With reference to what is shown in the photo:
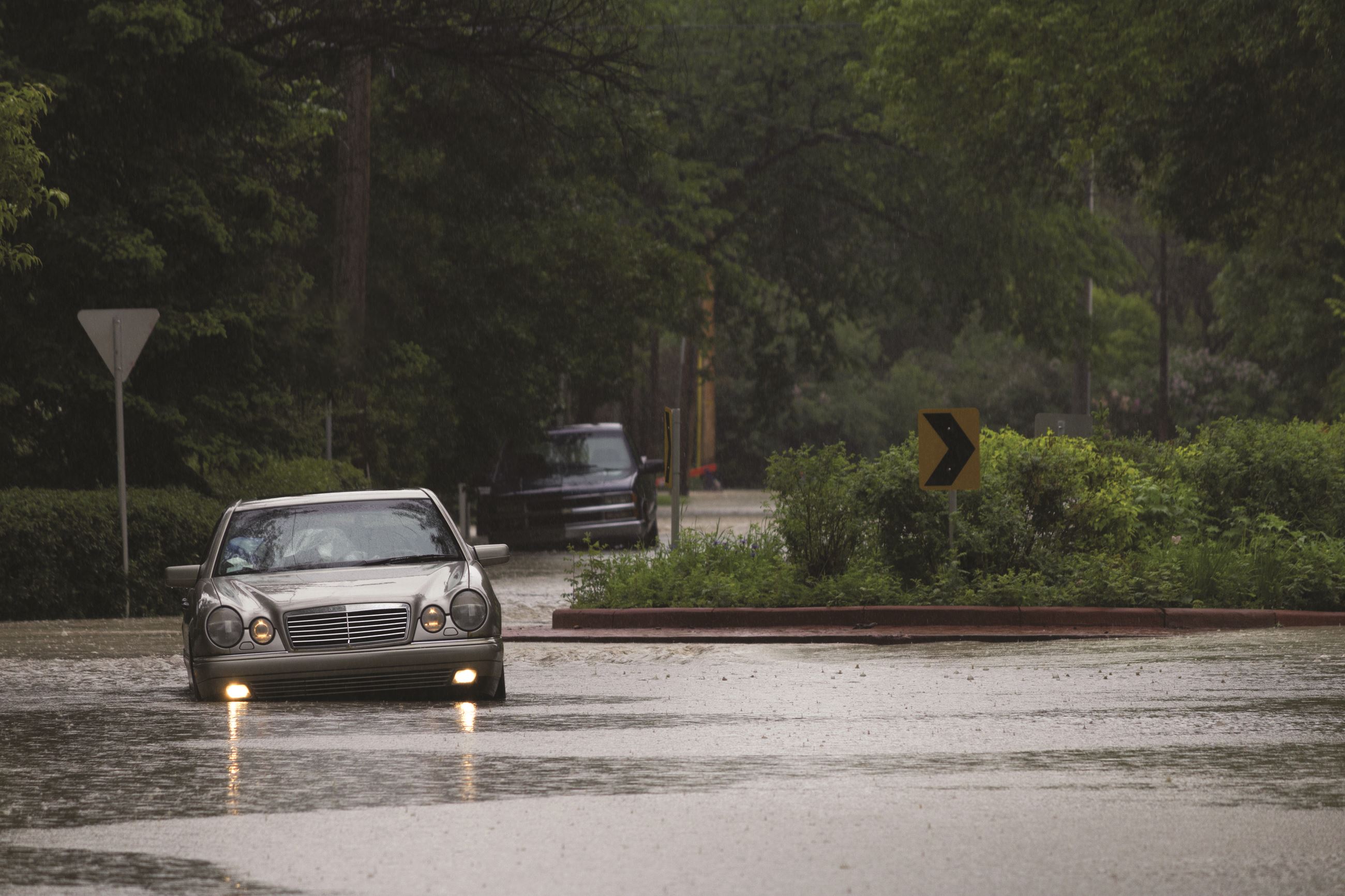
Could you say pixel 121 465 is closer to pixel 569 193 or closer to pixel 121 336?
pixel 121 336

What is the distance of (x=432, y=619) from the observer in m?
13.0

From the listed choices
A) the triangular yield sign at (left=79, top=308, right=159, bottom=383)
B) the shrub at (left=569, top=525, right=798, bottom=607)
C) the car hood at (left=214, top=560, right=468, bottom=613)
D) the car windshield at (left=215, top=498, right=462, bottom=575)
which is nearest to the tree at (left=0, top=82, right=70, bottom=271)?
the triangular yield sign at (left=79, top=308, right=159, bottom=383)

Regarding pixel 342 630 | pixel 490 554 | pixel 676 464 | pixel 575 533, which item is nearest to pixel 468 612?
pixel 342 630

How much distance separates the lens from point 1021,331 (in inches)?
2051

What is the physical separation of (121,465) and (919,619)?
7.27 m

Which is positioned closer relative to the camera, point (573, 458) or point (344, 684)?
point (344, 684)

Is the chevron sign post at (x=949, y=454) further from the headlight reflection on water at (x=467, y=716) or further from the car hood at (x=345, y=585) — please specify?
the headlight reflection on water at (x=467, y=716)

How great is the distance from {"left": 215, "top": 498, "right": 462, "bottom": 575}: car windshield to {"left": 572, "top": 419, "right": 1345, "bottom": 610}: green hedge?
16.8 feet

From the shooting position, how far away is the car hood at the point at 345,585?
13.0m

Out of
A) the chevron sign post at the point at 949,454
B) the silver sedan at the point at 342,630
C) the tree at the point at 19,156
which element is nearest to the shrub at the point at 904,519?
the chevron sign post at the point at 949,454

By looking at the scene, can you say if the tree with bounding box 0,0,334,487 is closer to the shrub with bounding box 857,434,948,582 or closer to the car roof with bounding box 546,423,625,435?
the shrub with bounding box 857,434,948,582

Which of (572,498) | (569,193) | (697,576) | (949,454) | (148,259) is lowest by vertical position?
(697,576)

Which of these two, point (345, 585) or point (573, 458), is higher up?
point (573, 458)

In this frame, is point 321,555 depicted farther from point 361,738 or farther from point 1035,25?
point 1035,25
